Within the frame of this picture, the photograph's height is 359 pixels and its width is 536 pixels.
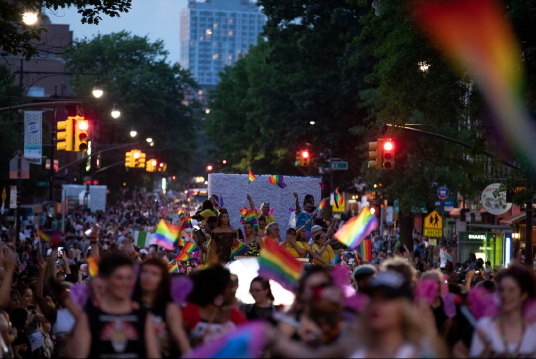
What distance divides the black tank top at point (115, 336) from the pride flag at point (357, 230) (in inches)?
132

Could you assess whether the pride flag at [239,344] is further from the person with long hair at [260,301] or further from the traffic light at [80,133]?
the traffic light at [80,133]

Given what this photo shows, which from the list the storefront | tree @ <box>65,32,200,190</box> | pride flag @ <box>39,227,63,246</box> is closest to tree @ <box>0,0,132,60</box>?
pride flag @ <box>39,227,63,246</box>

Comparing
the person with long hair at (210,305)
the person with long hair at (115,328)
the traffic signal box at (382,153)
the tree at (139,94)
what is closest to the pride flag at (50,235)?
the person with long hair at (210,305)

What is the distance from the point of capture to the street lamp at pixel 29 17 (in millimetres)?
15345

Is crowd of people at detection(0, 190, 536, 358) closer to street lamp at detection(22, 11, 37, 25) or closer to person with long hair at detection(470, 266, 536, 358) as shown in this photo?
person with long hair at detection(470, 266, 536, 358)

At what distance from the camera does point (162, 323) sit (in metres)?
7.33

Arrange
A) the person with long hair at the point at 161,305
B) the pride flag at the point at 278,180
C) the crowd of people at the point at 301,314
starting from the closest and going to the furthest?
the crowd of people at the point at 301,314, the person with long hair at the point at 161,305, the pride flag at the point at 278,180

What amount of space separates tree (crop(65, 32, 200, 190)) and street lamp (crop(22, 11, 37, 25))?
59088mm

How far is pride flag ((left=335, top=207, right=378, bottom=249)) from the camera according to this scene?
32.0 ft

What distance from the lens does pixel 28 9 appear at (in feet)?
49.6

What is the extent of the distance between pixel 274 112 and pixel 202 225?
3490 centimetres

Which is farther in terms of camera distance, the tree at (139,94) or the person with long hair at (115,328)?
the tree at (139,94)

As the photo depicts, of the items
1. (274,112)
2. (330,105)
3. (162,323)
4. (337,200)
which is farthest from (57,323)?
(274,112)

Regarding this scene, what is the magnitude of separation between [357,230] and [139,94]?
6886 cm
